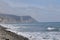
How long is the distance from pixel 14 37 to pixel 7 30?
6.8 inches

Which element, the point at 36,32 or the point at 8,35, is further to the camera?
the point at 36,32

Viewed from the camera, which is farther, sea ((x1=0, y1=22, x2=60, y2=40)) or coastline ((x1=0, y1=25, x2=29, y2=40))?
sea ((x1=0, y1=22, x2=60, y2=40))

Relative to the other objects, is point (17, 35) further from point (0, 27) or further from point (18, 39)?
point (0, 27)

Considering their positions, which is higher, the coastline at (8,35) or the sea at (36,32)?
the coastline at (8,35)

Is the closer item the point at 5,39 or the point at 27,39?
the point at 27,39

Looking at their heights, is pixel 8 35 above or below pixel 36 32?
above

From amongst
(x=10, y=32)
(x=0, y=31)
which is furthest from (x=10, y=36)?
(x=0, y=31)

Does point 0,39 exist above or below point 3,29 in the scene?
below

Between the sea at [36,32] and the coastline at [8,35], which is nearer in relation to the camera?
the coastline at [8,35]

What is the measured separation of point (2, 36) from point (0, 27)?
0.47 ft

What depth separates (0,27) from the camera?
80.5 inches

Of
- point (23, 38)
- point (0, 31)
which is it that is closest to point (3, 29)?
point (0, 31)

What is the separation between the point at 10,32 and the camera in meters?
1.94

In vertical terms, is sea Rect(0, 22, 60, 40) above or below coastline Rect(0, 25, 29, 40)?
below
